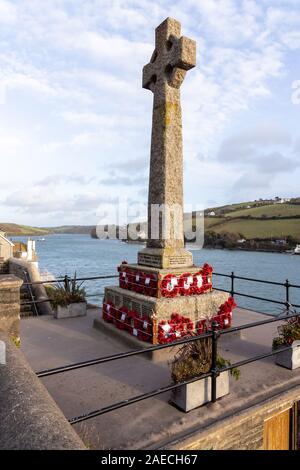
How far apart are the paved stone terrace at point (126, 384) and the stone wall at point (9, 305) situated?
93cm

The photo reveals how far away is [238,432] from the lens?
3.69 metres

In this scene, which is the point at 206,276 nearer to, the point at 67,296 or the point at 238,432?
the point at 238,432

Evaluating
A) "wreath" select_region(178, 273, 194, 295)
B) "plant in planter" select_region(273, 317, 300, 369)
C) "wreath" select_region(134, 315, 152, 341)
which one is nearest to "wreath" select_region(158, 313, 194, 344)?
"wreath" select_region(134, 315, 152, 341)

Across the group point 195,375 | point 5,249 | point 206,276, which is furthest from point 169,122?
point 5,249

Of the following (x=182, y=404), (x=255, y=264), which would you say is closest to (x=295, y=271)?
(x=255, y=264)

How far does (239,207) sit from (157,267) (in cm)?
10087

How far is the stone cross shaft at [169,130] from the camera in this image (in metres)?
6.78

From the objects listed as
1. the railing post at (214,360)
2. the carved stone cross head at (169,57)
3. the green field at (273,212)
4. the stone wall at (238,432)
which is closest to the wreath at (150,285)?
the railing post at (214,360)

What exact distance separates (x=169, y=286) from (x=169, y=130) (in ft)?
10.9

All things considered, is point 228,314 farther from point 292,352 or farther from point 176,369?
point 176,369

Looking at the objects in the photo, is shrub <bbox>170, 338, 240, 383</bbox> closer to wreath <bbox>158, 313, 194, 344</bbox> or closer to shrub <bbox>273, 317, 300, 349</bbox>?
shrub <bbox>273, 317, 300, 349</bbox>

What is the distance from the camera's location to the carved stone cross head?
21.9 feet

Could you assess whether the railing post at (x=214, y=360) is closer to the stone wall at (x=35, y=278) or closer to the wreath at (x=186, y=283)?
the wreath at (x=186, y=283)
